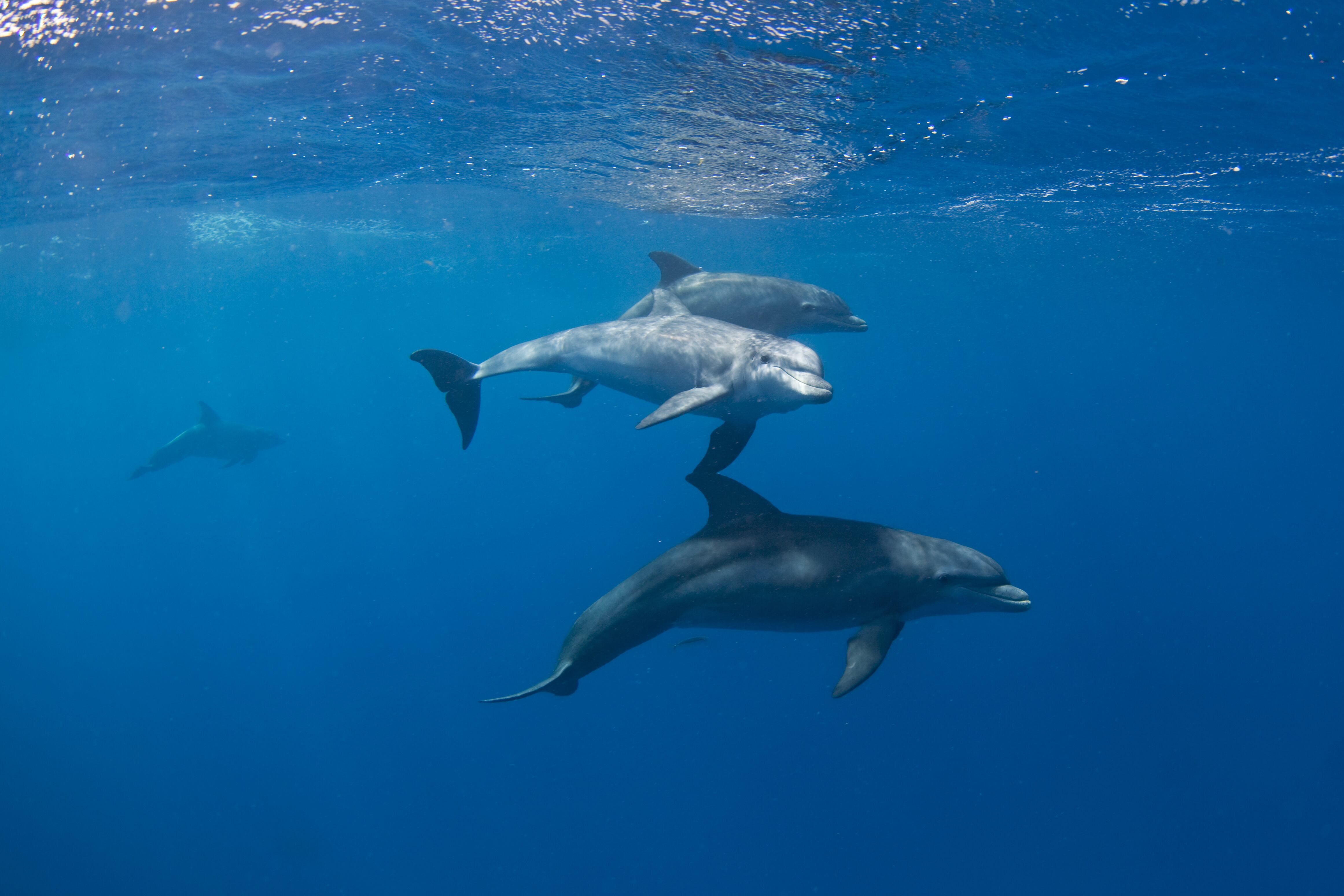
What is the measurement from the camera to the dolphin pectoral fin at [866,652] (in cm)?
488

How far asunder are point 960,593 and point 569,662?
319 cm

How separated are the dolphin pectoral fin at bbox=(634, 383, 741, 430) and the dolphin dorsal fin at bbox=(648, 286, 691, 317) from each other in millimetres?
1565

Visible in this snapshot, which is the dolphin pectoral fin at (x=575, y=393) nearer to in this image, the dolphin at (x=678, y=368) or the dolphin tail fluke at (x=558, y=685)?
the dolphin at (x=678, y=368)

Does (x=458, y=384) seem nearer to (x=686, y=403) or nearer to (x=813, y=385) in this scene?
(x=686, y=403)

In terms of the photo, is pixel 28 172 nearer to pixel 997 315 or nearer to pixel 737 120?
pixel 737 120

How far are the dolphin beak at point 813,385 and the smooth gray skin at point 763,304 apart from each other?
85.8 inches

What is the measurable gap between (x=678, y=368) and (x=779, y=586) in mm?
2314

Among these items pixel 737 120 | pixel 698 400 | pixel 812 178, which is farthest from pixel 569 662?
pixel 812 178

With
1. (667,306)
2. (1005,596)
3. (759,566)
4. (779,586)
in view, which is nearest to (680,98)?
(667,306)

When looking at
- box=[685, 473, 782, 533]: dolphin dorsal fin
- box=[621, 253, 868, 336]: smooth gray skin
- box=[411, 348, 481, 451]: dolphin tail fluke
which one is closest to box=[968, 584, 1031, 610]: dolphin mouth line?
box=[685, 473, 782, 533]: dolphin dorsal fin

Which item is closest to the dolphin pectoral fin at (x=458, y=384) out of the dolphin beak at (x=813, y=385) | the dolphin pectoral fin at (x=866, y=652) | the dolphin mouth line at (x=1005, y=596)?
the dolphin beak at (x=813, y=385)

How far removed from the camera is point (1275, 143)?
13422mm

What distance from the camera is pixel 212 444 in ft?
71.5

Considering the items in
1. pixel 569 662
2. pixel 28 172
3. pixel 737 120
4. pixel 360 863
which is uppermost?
pixel 737 120
